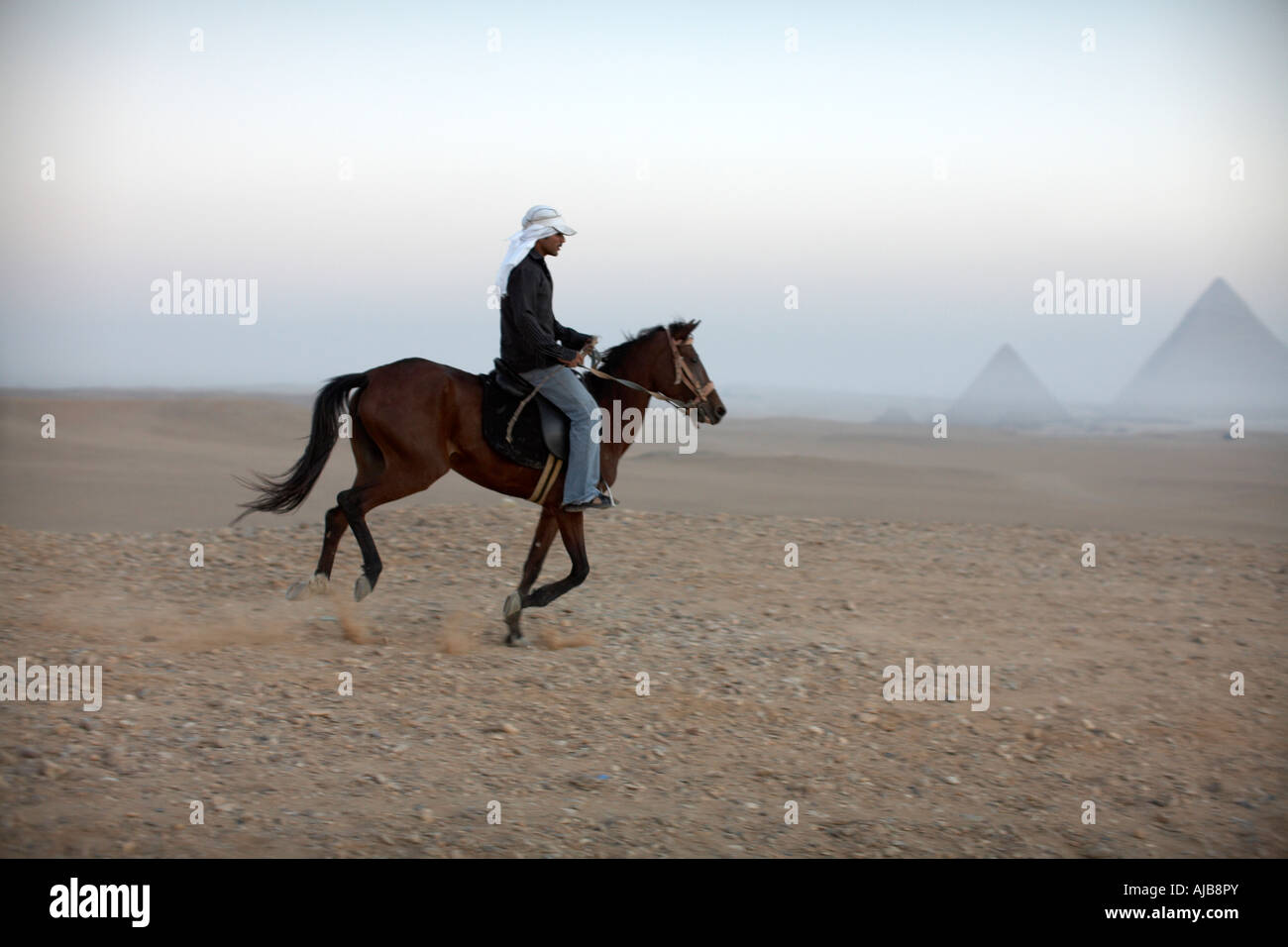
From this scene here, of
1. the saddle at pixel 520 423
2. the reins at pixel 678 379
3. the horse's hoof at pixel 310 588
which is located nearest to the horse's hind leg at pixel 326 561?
the horse's hoof at pixel 310 588

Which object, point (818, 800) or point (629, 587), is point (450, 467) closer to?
point (629, 587)

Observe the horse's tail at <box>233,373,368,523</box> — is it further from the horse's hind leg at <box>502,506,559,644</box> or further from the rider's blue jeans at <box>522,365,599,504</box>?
the horse's hind leg at <box>502,506,559,644</box>

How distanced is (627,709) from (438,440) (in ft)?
8.26

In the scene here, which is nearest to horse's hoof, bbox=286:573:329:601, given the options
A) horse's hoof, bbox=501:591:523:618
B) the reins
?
horse's hoof, bbox=501:591:523:618

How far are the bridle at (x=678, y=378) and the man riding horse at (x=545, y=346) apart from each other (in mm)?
268

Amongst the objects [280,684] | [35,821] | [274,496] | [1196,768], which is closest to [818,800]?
[1196,768]

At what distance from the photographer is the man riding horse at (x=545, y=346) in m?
8.30

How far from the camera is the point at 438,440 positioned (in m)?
8.40

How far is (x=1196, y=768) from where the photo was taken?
7160 mm

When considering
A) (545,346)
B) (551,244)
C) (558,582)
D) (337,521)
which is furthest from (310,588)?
(551,244)

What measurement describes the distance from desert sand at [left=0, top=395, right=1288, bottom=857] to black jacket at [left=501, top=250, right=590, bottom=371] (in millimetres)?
2173

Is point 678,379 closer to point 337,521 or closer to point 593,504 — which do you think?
point 593,504

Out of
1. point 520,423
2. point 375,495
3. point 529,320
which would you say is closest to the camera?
point 529,320

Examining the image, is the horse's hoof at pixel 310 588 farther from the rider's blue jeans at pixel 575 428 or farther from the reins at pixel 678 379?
the reins at pixel 678 379
